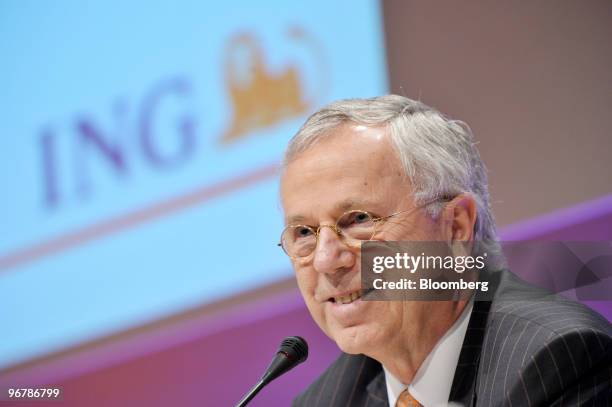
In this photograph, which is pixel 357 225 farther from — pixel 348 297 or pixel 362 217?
pixel 348 297

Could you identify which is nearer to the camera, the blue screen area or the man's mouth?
the man's mouth

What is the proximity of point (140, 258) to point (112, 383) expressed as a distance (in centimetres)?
55

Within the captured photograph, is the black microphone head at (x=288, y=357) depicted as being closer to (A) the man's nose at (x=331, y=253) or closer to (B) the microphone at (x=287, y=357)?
(B) the microphone at (x=287, y=357)

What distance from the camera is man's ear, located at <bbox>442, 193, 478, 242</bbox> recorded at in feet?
6.41

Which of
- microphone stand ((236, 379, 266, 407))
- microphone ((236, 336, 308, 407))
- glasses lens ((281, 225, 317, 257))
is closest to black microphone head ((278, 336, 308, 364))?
microphone ((236, 336, 308, 407))

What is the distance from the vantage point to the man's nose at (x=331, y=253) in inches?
72.4

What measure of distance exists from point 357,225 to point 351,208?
45 mm

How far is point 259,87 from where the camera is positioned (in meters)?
3.03

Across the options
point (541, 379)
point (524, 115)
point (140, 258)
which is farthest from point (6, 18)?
point (541, 379)

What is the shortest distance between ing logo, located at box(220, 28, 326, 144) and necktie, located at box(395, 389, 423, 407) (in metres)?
1.31

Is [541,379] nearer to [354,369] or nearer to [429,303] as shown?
[429,303]

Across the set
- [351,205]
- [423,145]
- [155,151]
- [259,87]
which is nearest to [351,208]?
[351,205]

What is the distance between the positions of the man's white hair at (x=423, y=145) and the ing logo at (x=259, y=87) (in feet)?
3.07

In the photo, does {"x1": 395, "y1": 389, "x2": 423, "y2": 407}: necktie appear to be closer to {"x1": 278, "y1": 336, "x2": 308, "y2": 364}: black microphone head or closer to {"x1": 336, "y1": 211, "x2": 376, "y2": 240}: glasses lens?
{"x1": 278, "y1": 336, "x2": 308, "y2": 364}: black microphone head
